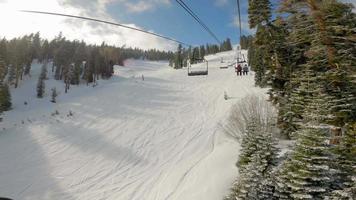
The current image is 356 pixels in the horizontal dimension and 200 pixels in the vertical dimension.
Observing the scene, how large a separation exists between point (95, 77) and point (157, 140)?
212 feet

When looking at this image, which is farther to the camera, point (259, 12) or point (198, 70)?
point (198, 70)

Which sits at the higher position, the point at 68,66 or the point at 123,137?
the point at 68,66

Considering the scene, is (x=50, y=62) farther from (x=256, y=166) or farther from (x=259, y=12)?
(x=256, y=166)

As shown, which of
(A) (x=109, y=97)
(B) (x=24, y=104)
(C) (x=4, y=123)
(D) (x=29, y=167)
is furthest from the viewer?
(B) (x=24, y=104)

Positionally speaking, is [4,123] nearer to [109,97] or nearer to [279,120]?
[109,97]

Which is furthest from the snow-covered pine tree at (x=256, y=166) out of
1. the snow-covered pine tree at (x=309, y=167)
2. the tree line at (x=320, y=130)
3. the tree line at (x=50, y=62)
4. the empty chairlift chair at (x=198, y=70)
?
the tree line at (x=50, y=62)

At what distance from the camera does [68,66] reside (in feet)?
261

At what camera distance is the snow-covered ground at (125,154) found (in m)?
19.0

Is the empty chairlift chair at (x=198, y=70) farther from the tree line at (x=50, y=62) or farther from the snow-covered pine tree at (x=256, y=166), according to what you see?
the tree line at (x=50, y=62)

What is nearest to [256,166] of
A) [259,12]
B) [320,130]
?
[320,130]

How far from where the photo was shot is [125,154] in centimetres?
2480

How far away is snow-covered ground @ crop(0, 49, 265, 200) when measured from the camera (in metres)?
19.0

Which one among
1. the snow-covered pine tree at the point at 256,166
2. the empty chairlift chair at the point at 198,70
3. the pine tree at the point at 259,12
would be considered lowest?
the snow-covered pine tree at the point at 256,166

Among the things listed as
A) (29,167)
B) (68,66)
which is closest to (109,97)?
(29,167)
